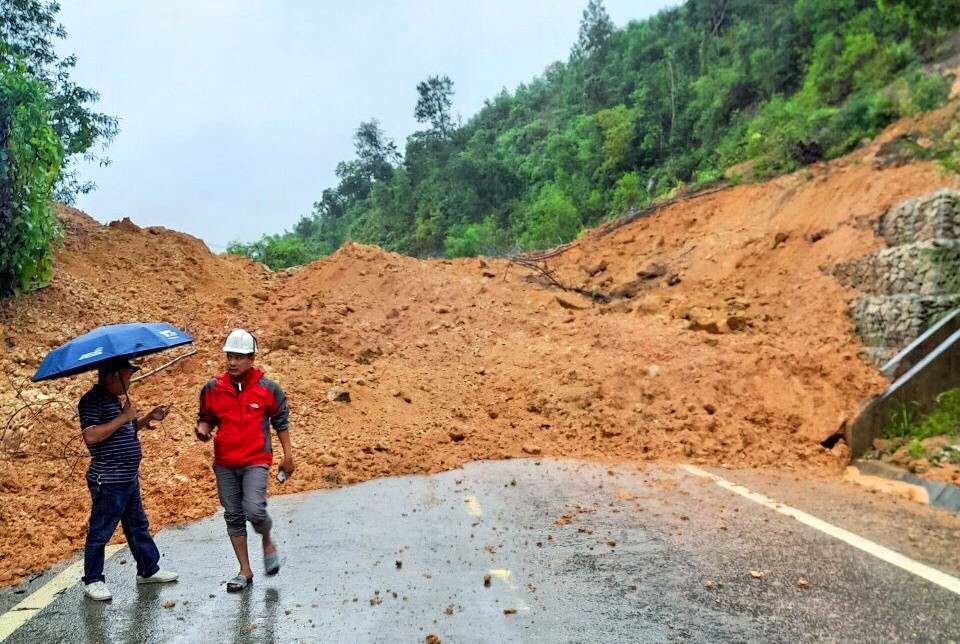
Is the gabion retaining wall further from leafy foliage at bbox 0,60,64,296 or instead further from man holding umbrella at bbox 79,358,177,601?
leafy foliage at bbox 0,60,64,296

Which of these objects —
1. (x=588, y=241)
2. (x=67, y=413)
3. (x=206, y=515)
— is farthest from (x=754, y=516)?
Answer: (x=588, y=241)

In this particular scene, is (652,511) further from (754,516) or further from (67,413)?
(67,413)

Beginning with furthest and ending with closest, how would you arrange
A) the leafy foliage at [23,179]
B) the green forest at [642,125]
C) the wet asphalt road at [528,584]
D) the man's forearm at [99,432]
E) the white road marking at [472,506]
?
the green forest at [642,125] < the leafy foliage at [23,179] < the white road marking at [472,506] < the man's forearm at [99,432] < the wet asphalt road at [528,584]

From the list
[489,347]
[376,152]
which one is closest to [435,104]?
[376,152]

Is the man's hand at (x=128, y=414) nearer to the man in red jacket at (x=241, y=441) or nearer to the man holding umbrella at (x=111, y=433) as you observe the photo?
the man holding umbrella at (x=111, y=433)

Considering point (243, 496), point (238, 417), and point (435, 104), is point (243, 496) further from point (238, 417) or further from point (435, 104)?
point (435, 104)

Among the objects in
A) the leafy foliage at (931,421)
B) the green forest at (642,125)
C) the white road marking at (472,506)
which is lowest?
the leafy foliage at (931,421)

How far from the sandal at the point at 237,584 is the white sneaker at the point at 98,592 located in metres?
0.68

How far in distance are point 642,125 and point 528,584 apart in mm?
32679

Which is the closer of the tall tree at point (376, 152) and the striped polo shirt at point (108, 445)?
the striped polo shirt at point (108, 445)

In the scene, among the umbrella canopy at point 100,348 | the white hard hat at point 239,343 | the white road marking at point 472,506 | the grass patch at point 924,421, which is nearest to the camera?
the umbrella canopy at point 100,348

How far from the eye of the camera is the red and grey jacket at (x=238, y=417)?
14.7ft

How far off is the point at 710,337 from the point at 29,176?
10.4 m

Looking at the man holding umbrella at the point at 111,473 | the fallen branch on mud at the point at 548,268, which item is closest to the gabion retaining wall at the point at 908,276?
the fallen branch on mud at the point at 548,268
